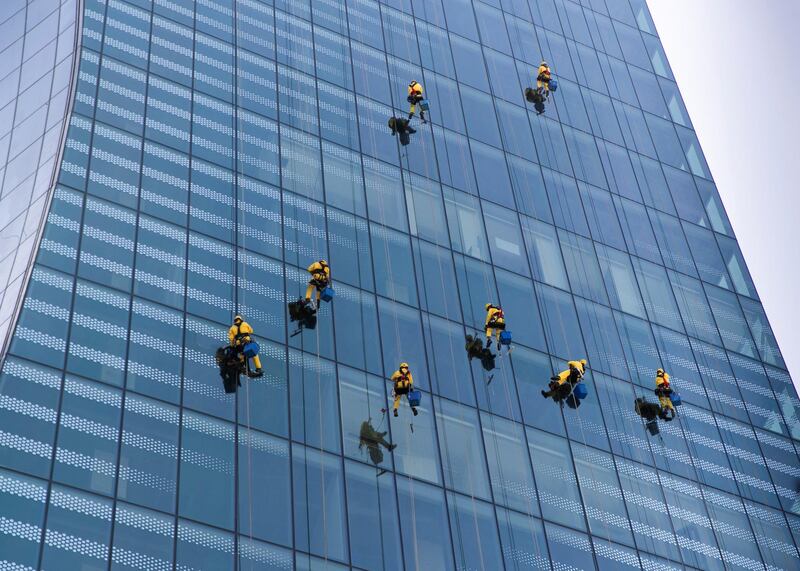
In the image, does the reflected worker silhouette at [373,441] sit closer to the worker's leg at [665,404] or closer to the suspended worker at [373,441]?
the suspended worker at [373,441]

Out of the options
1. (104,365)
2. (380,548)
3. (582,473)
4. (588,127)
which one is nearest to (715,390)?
(582,473)

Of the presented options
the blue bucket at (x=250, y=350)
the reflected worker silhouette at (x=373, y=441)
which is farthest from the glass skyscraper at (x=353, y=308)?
the blue bucket at (x=250, y=350)

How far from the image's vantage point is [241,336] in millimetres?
30859

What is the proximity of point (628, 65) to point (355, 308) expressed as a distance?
22.6m

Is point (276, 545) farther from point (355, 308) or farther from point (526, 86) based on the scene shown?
point (526, 86)

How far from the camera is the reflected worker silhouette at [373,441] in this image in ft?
104

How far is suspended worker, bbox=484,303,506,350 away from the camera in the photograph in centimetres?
3612

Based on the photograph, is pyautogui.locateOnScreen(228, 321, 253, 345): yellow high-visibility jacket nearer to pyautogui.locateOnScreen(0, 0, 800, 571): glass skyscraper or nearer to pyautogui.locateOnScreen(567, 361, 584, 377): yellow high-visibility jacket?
pyautogui.locateOnScreen(0, 0, 800, 571): glass skyscraper

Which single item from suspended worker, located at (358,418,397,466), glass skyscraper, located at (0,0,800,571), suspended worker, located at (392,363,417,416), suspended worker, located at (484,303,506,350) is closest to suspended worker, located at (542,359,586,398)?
glass skyscraper, located at (0,0,800,571)

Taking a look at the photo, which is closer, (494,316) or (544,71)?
(494,316)

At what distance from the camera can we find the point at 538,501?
110ft

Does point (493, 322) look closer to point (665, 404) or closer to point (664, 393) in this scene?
point (664, 393)

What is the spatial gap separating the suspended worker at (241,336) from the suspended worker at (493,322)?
24.2ft

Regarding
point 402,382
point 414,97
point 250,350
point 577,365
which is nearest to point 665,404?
point 577,365
